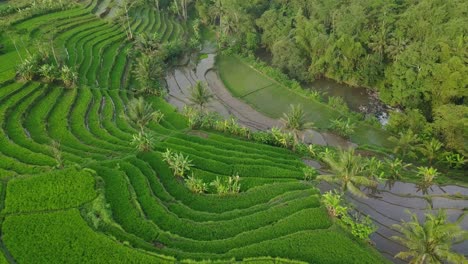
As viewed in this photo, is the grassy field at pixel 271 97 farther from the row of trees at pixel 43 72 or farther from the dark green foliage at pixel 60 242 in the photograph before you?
the dark green foliage at pixel 60 242

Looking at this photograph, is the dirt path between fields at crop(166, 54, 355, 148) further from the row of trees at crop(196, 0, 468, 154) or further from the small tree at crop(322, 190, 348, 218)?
the small tree at crop(322, 190, 348, 218)

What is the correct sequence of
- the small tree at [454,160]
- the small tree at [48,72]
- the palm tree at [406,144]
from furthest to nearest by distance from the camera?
1. the small tree at [48,72]
2. the palm tree at [406,144]
3. the small tree at [454,160]

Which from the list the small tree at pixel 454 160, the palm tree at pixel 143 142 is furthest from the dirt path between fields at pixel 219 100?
the palm tree at pixel 143 142

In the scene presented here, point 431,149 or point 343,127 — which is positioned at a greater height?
point 343,127

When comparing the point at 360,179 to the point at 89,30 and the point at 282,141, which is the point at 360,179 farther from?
the point at 89,30

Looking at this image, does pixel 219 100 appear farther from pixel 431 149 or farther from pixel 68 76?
pixel 431 149

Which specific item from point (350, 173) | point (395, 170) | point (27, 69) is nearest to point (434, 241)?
point (350, 173)

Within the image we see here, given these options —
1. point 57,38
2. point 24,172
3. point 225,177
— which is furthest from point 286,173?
point 57,38
